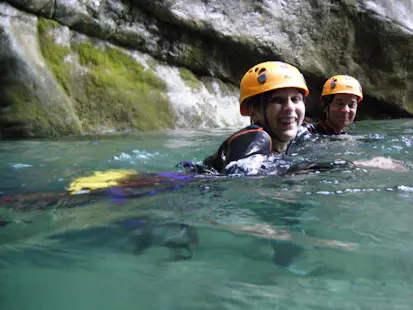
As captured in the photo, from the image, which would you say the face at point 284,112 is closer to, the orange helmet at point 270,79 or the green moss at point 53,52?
the orange helmet at point 270,79

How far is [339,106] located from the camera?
5.73 m

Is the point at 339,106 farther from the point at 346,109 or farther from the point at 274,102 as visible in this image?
the point at 274,102

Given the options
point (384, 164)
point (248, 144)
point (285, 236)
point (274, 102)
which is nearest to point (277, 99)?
point (274, 102)

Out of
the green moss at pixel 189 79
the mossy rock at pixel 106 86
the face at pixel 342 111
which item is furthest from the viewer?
the green moss at pixel 189 79

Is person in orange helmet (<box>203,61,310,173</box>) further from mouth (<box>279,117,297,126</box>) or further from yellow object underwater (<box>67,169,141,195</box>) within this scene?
yellow object underwater (<box>67,169,141,195</box>)

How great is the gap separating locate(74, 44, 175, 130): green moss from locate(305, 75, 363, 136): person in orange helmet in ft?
10.4

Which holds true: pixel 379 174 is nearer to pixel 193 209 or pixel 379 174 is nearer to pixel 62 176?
pixel 193 209

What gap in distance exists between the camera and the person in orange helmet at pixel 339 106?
5621mm

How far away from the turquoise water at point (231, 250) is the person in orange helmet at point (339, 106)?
2.95m

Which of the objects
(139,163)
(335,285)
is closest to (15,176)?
(139,163)

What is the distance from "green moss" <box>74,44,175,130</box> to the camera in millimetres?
6996

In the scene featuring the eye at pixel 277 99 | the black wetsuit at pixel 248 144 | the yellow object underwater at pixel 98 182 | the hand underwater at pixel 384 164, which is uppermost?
the eye at pixel 277 99

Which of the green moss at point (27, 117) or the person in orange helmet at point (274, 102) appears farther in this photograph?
Result: the green moss at point (27, 117)

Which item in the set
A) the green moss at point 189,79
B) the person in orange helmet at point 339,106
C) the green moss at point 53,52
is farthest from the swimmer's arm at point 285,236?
the green moss at point 189,79
